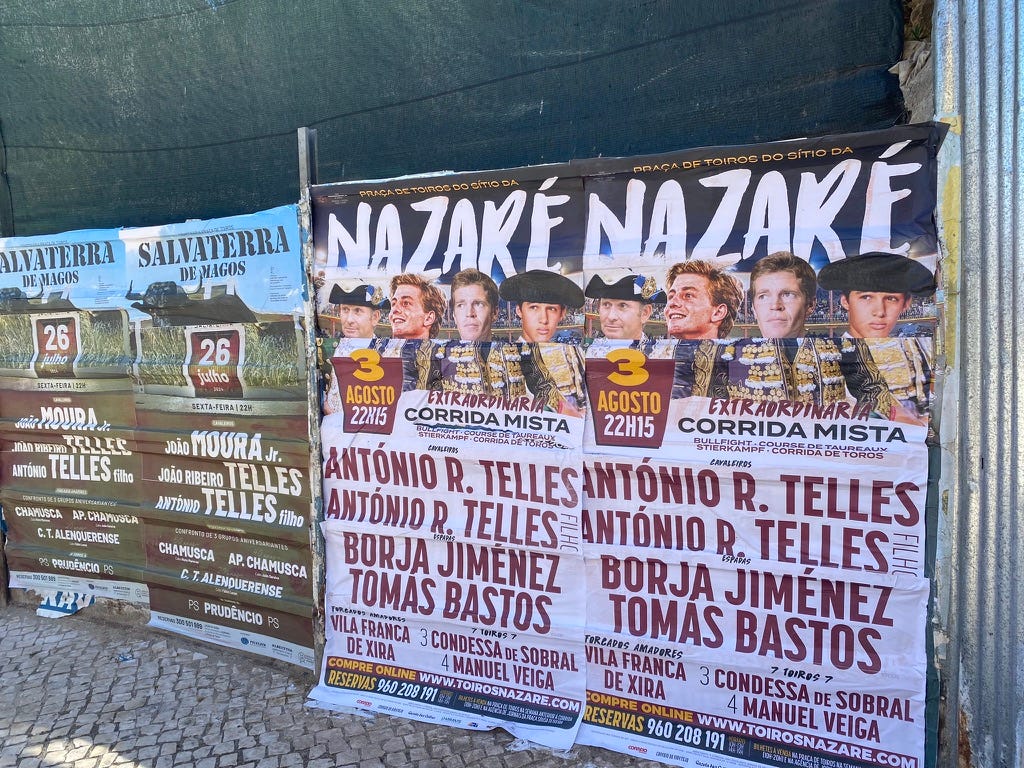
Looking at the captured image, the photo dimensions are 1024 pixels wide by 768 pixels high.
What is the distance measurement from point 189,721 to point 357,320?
7.40 ft

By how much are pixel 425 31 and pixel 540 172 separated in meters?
1.35

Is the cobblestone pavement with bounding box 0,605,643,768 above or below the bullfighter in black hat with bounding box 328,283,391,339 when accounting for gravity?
below

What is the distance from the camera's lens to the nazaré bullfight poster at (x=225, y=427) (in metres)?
4.12

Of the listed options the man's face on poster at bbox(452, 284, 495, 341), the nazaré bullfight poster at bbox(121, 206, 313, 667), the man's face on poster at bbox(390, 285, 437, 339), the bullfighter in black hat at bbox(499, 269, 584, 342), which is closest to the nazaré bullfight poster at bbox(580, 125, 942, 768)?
the bullfighter in black hat at bbox(499, 269, 584, 342)

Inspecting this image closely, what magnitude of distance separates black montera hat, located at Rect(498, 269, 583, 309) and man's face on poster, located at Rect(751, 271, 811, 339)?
30.9 inches

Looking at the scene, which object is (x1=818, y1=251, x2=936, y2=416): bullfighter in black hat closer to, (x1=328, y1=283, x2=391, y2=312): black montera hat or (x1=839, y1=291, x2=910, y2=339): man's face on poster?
(x1=839, y1=291, x2=910, y2=339): man's face on poster

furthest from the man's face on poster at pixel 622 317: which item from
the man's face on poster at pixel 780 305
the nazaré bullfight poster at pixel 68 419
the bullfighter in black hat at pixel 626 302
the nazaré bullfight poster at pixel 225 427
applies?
the nazaré bullfight poster at pixel 68 419

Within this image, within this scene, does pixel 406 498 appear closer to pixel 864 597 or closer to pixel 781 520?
pixel 781 520

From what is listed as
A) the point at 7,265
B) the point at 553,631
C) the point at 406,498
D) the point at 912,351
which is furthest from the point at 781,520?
the point at 7,265

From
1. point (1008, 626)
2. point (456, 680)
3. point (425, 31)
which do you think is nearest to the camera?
point (1008, 626)

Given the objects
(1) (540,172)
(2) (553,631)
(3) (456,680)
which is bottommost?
(3) (456,680)

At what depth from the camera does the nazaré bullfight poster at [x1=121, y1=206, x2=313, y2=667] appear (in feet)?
13.5

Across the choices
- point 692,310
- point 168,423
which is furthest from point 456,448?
point 168,423

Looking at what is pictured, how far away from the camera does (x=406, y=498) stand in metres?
3.73
